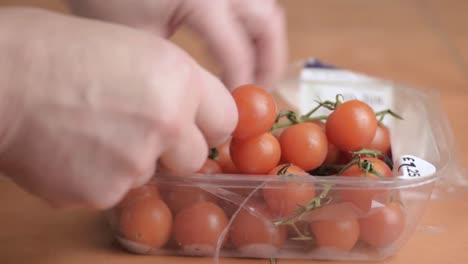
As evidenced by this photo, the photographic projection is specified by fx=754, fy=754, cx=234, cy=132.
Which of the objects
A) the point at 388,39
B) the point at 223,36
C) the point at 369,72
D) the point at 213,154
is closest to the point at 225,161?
the point at 213,154

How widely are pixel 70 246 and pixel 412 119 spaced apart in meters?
0.40

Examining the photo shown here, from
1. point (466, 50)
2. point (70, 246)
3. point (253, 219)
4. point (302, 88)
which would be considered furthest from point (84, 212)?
point (466, 50)

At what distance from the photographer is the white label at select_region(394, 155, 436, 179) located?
686 mm

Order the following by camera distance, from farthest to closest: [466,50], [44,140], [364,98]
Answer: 1. [466,50]
2. [364,98]
3. [44,140]

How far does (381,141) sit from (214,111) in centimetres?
24

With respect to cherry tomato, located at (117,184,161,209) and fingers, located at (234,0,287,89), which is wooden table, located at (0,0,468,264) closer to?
cherry tomato, located at (117,184,161,209)

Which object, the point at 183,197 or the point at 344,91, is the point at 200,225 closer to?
the point at 183,197

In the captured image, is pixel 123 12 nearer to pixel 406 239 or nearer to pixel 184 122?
pixel 184 122

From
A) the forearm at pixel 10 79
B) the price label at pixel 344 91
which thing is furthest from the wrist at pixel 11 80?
the price label at pixel 344 91

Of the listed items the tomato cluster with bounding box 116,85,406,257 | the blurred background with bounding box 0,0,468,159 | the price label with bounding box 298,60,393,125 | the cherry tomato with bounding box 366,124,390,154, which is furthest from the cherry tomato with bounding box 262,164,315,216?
the blurred background with bounding box 0,0,468,159

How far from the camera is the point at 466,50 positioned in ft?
3.87

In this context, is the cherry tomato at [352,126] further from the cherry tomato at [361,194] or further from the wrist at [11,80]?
the wrist at [11,80]

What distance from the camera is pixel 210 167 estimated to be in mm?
703

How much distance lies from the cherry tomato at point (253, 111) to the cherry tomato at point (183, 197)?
0.06 metres
